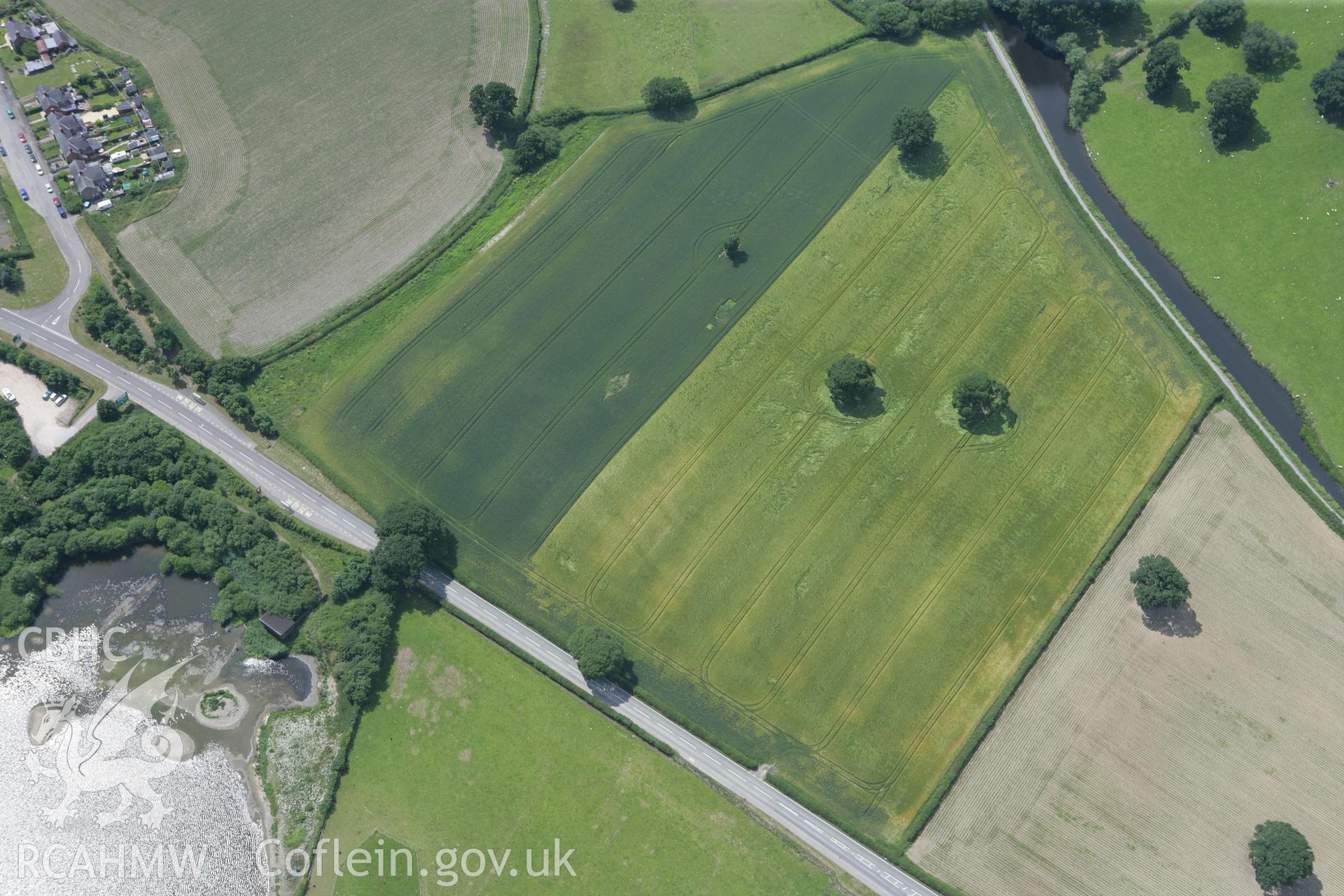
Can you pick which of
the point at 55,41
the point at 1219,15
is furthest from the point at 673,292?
the point at 55,41

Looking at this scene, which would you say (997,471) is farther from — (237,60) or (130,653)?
(237,60)

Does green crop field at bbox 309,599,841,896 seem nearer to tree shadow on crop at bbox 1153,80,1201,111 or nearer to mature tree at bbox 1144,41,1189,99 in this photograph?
tree shadow on crop at bbox 1153,80,1201,111

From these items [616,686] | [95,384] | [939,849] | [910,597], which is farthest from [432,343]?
[939,849]

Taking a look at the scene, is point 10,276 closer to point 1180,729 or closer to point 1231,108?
point 1180,729

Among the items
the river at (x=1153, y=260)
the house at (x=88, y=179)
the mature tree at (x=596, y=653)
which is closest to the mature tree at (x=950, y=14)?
the river at (x=1153, y=260)

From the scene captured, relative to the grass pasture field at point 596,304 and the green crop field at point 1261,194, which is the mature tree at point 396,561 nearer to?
the grass pasture field at point 596,304

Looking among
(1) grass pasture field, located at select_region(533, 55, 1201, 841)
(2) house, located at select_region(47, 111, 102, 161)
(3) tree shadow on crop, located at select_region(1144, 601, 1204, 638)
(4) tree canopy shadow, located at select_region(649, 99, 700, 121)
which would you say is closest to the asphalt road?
(1) grass pasture field, located at select_region(533, 55, 1201, 841)
